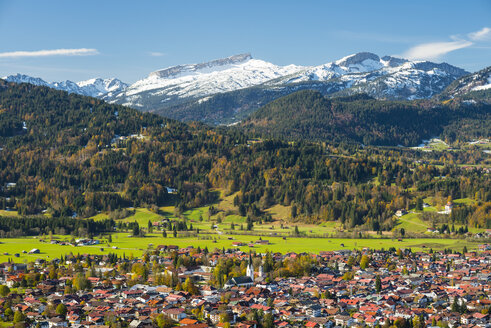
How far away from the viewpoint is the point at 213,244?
138m

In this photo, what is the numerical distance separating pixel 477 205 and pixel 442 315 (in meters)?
94.9

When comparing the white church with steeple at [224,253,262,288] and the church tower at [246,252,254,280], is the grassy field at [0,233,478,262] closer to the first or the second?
the church tower at [246,252,254,280]

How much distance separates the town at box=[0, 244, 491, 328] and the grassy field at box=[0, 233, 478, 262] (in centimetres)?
854

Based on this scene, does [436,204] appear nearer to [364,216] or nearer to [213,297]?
[364,216]

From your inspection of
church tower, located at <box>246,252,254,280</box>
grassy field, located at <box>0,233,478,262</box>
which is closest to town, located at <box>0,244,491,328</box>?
church tower, located at <box>246,252,254,280</box>

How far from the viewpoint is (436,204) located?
17512cm

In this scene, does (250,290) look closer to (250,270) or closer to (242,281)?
(242,281)

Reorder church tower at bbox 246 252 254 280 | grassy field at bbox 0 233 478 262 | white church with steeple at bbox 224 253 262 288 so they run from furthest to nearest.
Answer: grassy field at bbox 0 233 478 262 → church tower at bbox 246 252 254 280 → white church with steeple at bbox 224 253 262 288

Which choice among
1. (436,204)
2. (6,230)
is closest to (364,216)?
(436,204)

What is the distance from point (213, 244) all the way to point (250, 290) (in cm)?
4607

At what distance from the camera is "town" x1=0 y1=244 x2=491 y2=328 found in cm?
7956

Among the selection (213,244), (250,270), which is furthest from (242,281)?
(213,244)

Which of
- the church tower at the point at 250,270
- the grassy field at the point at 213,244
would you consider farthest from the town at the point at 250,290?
the grassy field at the point at 213,244

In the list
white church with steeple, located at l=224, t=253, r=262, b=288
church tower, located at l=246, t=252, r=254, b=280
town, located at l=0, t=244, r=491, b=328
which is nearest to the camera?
town, located at l=0, t=244, r=491, b=328
